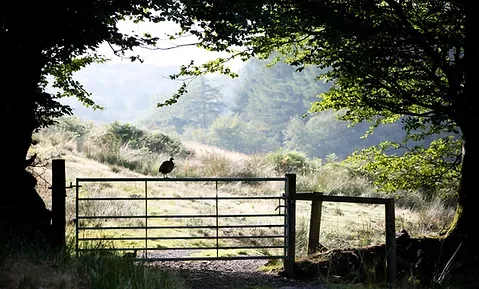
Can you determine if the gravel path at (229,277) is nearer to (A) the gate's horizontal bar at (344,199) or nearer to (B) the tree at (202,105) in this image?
(A) the gate's horizontal bar at (344,199)

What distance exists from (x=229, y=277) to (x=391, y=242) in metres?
2.03

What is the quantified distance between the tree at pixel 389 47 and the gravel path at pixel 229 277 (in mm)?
2411

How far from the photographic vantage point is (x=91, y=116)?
7950 centimetres

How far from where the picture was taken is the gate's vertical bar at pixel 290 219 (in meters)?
7.34

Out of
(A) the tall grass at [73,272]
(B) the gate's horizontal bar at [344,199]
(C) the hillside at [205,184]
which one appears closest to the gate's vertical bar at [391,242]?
(B) the gate's horizontal bar at [344,199]

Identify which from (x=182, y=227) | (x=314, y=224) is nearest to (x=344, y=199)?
(x=314, y=224)

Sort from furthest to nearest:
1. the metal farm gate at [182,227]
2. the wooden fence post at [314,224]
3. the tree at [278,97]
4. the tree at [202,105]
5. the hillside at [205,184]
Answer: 1. the tree at [202,105]
2. the tree at [278,97]
3. the hillside at [205,184]
4. the wooden fence post at [314,224]
5. the metal farm gate at [182,227]

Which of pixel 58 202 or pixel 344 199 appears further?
pixel 344 199

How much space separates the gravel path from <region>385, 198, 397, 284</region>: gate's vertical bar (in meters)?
0.92

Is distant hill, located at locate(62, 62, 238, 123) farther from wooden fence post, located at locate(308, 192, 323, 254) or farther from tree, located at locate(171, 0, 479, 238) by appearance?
tree, located at locate(171, 0, 479, 238)

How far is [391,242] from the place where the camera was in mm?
7074

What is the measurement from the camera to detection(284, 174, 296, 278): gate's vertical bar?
734 centimetres

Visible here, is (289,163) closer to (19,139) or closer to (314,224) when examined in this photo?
(314,224)

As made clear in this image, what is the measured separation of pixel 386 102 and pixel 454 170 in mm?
2007
